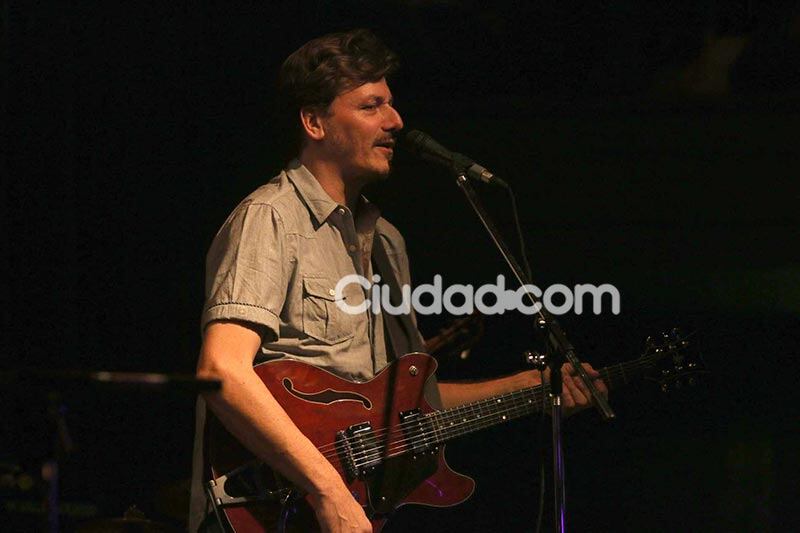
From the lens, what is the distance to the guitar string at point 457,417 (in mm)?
2805

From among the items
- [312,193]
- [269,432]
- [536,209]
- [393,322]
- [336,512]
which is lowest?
[336,512]

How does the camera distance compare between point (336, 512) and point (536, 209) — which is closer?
point (336, 512)

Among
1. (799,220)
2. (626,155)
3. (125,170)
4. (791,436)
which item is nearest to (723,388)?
(791,436)

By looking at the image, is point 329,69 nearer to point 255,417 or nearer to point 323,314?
point 323,314

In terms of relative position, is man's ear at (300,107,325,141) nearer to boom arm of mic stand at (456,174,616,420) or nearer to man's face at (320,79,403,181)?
man's face at (320,79,403,181)

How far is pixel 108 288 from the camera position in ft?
11.9

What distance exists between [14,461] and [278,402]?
0.81 meters

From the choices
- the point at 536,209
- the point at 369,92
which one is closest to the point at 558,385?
the point at 369,92

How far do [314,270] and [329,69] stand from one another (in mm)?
595

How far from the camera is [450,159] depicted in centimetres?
280

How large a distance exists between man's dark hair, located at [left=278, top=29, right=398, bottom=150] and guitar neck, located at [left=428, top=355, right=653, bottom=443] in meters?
0.98

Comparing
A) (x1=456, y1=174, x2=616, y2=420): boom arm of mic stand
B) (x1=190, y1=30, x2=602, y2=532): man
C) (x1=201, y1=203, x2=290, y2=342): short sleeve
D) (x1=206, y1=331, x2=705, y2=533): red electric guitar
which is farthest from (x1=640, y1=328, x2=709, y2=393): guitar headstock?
(x1=201, y1=203, x2=290, y2=342): short sleeve

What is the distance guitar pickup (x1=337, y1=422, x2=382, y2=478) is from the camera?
2.75 meters

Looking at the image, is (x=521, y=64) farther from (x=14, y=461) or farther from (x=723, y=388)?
(x=14, y=461)
